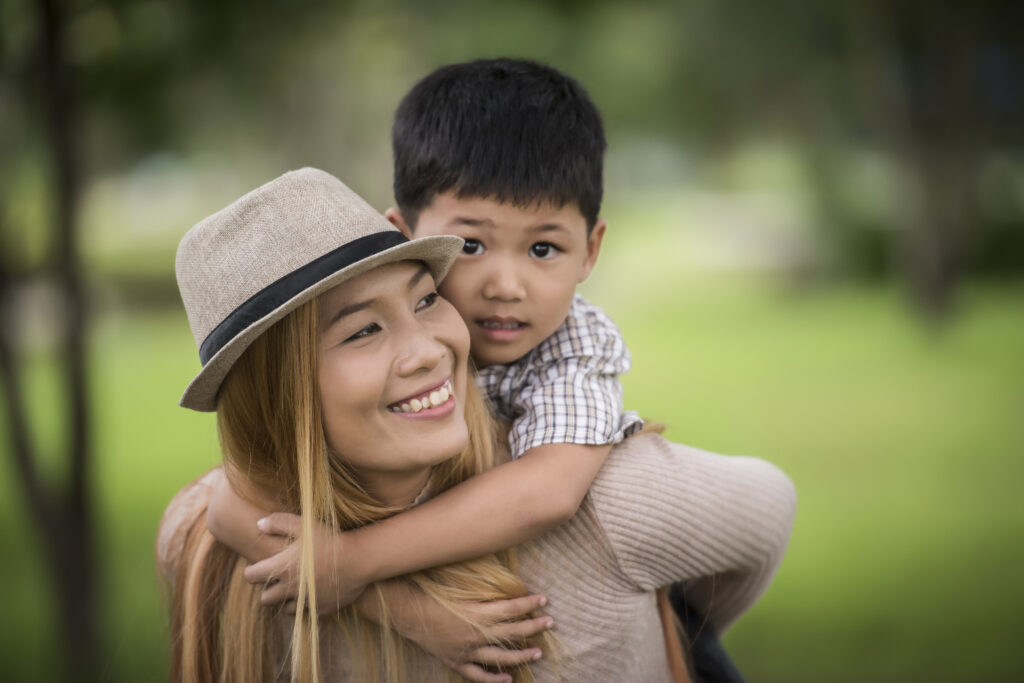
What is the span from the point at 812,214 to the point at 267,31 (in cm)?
624

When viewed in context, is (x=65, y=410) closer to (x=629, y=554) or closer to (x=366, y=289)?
(x=366, y=289)

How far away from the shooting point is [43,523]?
142 inches

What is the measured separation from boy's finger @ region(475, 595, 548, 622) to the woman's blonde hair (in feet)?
0.07

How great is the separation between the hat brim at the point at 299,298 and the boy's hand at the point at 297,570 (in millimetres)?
235

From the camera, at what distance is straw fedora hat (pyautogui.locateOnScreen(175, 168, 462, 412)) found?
51.0 inches

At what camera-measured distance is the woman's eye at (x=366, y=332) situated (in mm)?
1379

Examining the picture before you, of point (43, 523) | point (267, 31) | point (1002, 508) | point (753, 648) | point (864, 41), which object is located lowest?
point (753, 648)

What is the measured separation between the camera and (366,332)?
1.39 meters

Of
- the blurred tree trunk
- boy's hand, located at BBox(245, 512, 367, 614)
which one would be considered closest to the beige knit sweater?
boy's hand, located at BBox(245, 512, 367, 614)

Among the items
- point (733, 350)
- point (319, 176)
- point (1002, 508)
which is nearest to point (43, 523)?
point (319, 176)

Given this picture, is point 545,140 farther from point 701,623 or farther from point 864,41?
point 864,41

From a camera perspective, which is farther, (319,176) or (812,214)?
(812,214)

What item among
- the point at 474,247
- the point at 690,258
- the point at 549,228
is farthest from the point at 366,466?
the point at 690,258

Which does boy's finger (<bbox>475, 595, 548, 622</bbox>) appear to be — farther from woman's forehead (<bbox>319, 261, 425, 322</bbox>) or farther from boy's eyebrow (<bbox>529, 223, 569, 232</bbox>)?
boy's eyebrow (<bbox>529, 223, 569, 232</bbox>)
